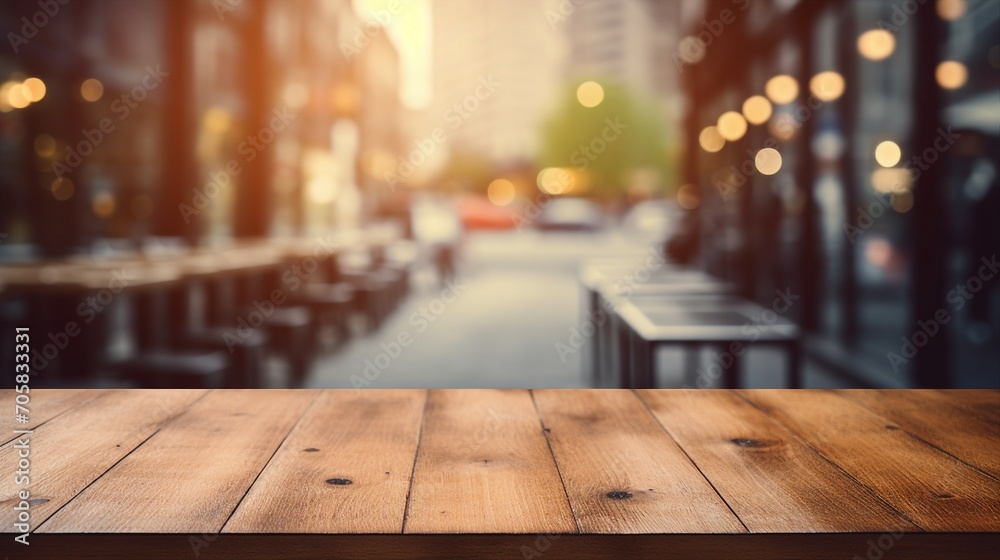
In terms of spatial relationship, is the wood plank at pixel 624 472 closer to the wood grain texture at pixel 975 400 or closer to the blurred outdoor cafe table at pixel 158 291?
the wood grain texture at pixel 975 400

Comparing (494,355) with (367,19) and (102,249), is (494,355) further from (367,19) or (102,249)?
(367,19)

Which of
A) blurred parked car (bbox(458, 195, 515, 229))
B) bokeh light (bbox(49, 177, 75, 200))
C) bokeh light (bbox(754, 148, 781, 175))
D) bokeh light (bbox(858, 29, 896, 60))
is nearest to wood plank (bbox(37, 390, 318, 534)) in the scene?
bokeh light (bbox(858, 29, 896, 60))

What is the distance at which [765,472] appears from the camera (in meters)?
1.21

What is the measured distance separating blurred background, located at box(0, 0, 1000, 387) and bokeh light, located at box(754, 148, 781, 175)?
44 millimetres

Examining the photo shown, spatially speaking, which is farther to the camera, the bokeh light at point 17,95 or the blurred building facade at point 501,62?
the blurred building facade at point 501,62

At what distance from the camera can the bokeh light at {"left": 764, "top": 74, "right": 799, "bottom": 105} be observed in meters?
7.00

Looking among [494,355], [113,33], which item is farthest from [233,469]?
[113,33]

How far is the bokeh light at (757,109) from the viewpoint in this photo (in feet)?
26.4

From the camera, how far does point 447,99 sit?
96.3 m

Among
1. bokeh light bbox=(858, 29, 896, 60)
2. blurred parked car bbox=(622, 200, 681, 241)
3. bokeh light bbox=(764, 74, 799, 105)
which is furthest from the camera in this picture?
blurred parked car bbox=(622, 200, 681, 241)

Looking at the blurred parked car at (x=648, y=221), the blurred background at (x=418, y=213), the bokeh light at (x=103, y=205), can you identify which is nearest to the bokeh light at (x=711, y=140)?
the blurred background at (x=418, y=213)

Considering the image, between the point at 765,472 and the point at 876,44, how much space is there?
15.8ft

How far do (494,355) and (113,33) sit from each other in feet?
12.7

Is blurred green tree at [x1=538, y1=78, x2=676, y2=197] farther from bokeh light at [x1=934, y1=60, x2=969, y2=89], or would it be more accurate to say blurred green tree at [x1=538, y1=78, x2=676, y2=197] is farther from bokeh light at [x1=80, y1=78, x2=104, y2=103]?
bokeh light at [x1=934, y1=60, x2=969, y2=89]
